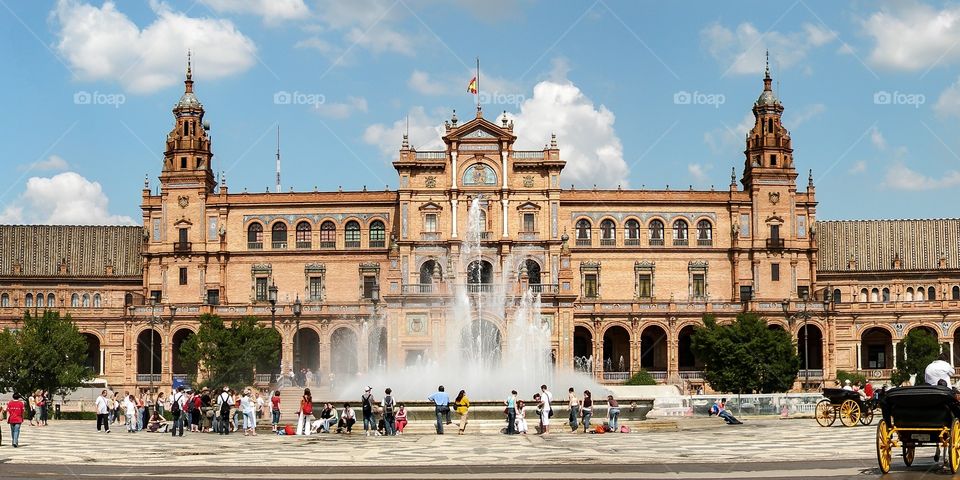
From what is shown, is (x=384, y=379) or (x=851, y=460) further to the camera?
(x=384, y=379)

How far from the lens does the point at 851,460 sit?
2675cm

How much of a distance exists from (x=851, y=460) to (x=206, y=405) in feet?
80.7

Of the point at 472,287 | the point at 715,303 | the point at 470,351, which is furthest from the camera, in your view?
the point at 715,303

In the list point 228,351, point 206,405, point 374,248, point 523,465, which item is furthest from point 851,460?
point 374,248

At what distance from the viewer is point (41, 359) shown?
62.7 metres

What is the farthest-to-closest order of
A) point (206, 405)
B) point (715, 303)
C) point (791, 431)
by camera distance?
→ 1. point (715, 303)
2. point (206, 405)
3. point (791, 431)

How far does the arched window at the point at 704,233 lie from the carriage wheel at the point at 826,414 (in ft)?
176

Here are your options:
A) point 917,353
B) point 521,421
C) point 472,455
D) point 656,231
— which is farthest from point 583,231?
point 472,455

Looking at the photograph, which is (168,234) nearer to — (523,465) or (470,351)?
(470,351)

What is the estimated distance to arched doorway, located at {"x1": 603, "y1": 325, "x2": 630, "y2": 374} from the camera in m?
89.9

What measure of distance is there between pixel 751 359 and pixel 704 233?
22.3 metres

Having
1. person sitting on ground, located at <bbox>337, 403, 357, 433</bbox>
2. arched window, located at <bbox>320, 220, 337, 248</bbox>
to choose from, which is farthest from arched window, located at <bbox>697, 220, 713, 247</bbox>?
person sitting on ground, located at <bbox>337, 403, 357, 433</bbox>

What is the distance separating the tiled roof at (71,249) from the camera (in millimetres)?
99625

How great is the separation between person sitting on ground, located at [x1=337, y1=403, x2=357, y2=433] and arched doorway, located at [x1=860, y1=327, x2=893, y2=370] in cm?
6254
